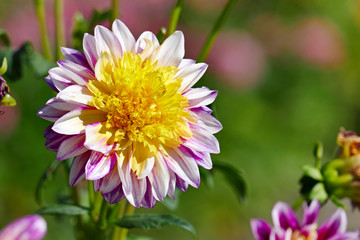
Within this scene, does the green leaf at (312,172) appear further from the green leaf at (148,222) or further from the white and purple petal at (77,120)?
the white and purple petal at (77,120)

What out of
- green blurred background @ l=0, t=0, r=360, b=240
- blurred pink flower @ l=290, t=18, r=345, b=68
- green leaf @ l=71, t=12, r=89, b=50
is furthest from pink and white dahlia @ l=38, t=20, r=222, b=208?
blurred pink flower @ l=290, t=18, r=345, b=68

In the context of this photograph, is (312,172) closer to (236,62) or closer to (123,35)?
(123,35)

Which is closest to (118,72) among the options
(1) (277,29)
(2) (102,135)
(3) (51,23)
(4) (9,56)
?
(2) (102,135)

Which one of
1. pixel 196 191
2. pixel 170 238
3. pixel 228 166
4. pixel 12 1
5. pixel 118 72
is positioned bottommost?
pixel 170 238

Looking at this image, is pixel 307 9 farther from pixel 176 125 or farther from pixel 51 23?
pixel 176 125

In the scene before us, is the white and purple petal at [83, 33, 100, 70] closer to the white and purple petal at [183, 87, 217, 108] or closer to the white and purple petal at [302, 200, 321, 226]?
the white and purple petal at [183, 87, 217, 108]
